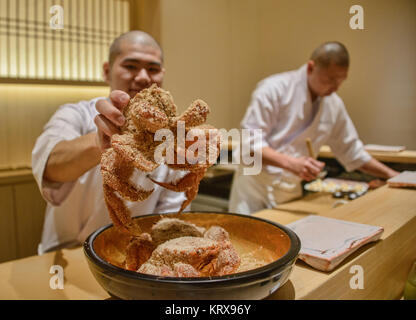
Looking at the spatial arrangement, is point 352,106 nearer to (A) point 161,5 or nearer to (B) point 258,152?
(B) point 258,152

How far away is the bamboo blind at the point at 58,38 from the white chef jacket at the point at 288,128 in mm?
1757

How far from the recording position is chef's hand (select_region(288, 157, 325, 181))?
204 centimetres

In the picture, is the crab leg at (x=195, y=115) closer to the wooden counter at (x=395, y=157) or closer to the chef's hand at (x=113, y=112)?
the chef's hand at (x=113, y=112)

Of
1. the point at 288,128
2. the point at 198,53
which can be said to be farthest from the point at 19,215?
the point at 198,53

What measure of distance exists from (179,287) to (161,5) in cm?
355

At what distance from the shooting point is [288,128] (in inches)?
102

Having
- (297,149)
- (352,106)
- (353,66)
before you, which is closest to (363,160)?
(297,149)

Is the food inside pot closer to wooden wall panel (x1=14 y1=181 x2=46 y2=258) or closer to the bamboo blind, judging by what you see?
wooden wall panel (x1=14 y1=181 x2=46 y2=258)

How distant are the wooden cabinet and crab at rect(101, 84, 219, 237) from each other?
1.13m

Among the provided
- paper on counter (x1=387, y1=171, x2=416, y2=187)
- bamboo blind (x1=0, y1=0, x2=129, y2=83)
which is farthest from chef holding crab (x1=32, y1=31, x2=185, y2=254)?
bamboo blind (x1=0, y1=0, x2=129, y2=83)

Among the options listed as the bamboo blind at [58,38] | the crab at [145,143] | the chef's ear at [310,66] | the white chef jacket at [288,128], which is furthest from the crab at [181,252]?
the bamboo blind at [58,38]

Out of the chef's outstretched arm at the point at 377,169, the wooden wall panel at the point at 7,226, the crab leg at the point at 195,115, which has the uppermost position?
the crab leg at the point at 195,115

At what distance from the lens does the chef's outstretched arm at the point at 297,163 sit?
6.72 ft

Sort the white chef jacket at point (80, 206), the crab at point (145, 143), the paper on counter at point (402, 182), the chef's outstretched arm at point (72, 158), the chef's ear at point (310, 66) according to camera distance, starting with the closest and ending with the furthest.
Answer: the crab at point (145, 143) → the chef's outstretched arm at point (72, 158) → the white chef jacket at point (80, 206) → the paper on counter at point (402, 182) → the chef's ear at point (310, 66)
